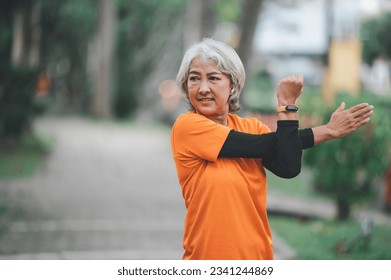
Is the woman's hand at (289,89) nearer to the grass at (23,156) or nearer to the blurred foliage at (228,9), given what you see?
the grass at (23,156)

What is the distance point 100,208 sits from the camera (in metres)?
9.40

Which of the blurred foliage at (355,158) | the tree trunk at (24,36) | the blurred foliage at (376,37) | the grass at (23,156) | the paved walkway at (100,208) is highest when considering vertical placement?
the blurred foliage at (376,37)

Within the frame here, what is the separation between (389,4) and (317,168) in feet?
86.7

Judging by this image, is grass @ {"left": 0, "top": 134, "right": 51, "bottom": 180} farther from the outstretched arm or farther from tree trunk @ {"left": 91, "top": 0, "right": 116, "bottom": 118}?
tree trunk @ {"left": 91, "top": 0, "right": 116, "bottom": 118}

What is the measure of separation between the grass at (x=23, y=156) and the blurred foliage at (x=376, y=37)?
17.9 meters

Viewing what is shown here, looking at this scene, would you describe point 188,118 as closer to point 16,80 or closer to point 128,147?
point 16,80

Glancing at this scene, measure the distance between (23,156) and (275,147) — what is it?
12.2 m

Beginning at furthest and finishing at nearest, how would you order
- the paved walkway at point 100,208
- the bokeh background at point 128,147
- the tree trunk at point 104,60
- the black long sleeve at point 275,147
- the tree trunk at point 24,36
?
the tree trunk at point 104,60 → the tree trunk at point 24,36 → the bokeh background at point 128,147 → the paved walkway at point 100,208 → the black long sleeve at point 275,147

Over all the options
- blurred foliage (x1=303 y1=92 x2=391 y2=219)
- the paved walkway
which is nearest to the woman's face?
the paved walkway

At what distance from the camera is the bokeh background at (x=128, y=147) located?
24.9 ft

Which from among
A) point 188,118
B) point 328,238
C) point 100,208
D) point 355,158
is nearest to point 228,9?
point 100,208

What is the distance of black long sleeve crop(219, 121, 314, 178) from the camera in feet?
9.03

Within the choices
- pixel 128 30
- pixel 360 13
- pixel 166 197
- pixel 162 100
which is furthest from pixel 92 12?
pixel 360 13

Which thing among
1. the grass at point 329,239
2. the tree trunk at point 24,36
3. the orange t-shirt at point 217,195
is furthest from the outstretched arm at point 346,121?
the tree trunk at point 24,36
